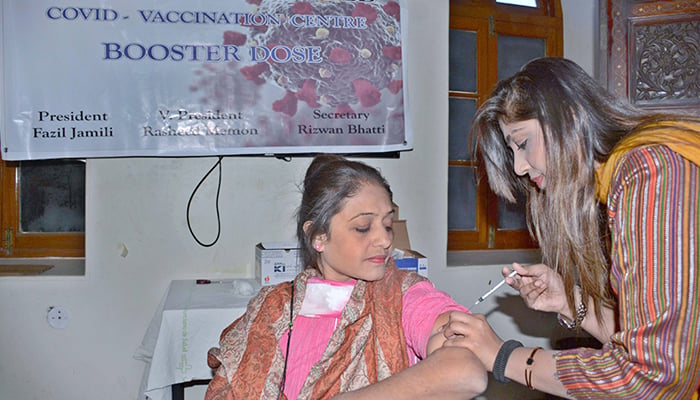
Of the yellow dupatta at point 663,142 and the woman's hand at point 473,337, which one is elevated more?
the yellow dupatta at point 663,142

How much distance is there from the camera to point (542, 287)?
1696 mm

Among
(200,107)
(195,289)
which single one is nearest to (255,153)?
(200,107)

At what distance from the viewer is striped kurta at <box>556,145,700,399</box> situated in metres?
1.07

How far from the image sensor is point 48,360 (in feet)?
9.66

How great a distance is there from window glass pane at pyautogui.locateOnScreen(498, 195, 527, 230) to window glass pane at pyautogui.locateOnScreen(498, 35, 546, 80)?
0.80 meters

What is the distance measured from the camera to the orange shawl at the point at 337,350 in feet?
4.94

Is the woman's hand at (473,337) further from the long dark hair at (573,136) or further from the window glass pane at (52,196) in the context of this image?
the window glass pane at (52,196)

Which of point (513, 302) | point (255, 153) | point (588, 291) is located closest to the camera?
point (588, 291)

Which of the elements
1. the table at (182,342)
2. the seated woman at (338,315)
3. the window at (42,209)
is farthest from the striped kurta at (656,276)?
the window at (42,209)

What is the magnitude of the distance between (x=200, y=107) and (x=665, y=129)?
2.25 metres

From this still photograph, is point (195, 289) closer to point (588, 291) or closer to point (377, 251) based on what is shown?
point (377, 251)

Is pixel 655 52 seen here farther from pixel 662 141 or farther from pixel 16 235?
pixel 16 235

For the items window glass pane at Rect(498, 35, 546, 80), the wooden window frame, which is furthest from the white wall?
window glass pane at Rect(498, 35, 546, 80)

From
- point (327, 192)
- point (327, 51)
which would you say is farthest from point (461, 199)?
point (327, 192)
